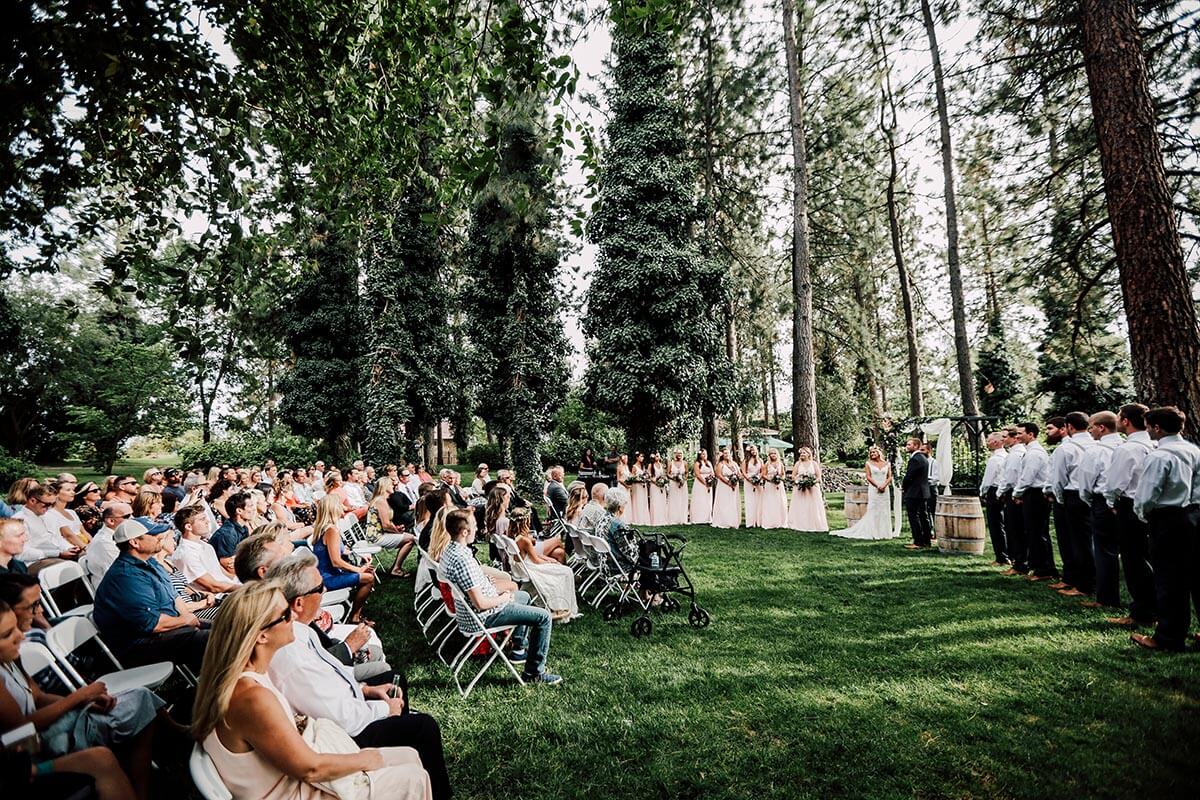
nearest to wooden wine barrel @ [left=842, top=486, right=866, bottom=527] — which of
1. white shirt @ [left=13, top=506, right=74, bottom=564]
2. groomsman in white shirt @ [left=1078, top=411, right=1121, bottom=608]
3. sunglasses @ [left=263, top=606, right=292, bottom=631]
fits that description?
groomsman in white shirt @ [left=1078, top=411, right=1121, bottom=608]

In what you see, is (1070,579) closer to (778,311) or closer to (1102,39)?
(1102,39)

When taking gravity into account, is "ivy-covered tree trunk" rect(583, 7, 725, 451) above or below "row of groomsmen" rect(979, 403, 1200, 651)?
above

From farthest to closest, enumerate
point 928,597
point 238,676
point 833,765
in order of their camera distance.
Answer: point 928,597, point 833,765, point 238,676

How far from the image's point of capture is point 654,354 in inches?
719

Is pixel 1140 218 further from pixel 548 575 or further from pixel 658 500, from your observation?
pixel 658 500

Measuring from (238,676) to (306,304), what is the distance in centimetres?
2601

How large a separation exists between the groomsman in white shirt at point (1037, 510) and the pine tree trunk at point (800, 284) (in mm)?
7321

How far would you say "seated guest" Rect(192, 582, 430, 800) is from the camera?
2189 mm

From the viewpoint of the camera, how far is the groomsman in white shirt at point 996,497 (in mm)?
8836

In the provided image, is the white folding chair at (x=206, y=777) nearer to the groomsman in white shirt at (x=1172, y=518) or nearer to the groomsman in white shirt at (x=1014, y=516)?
the groomsman in white shirt at (x=1172, y=518)

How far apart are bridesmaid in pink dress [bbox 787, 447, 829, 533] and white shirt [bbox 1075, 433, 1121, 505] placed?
20.9 ft

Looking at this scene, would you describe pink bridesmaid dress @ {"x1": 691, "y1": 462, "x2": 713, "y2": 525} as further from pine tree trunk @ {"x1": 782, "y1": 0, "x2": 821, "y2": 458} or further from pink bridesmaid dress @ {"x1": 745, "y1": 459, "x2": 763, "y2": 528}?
pine tree trunk @ {"x1": 782, "y1": 0, "x2": 821, "y2": 458}

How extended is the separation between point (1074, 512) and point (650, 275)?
13.3m

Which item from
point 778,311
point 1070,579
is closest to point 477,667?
point 1070,579
